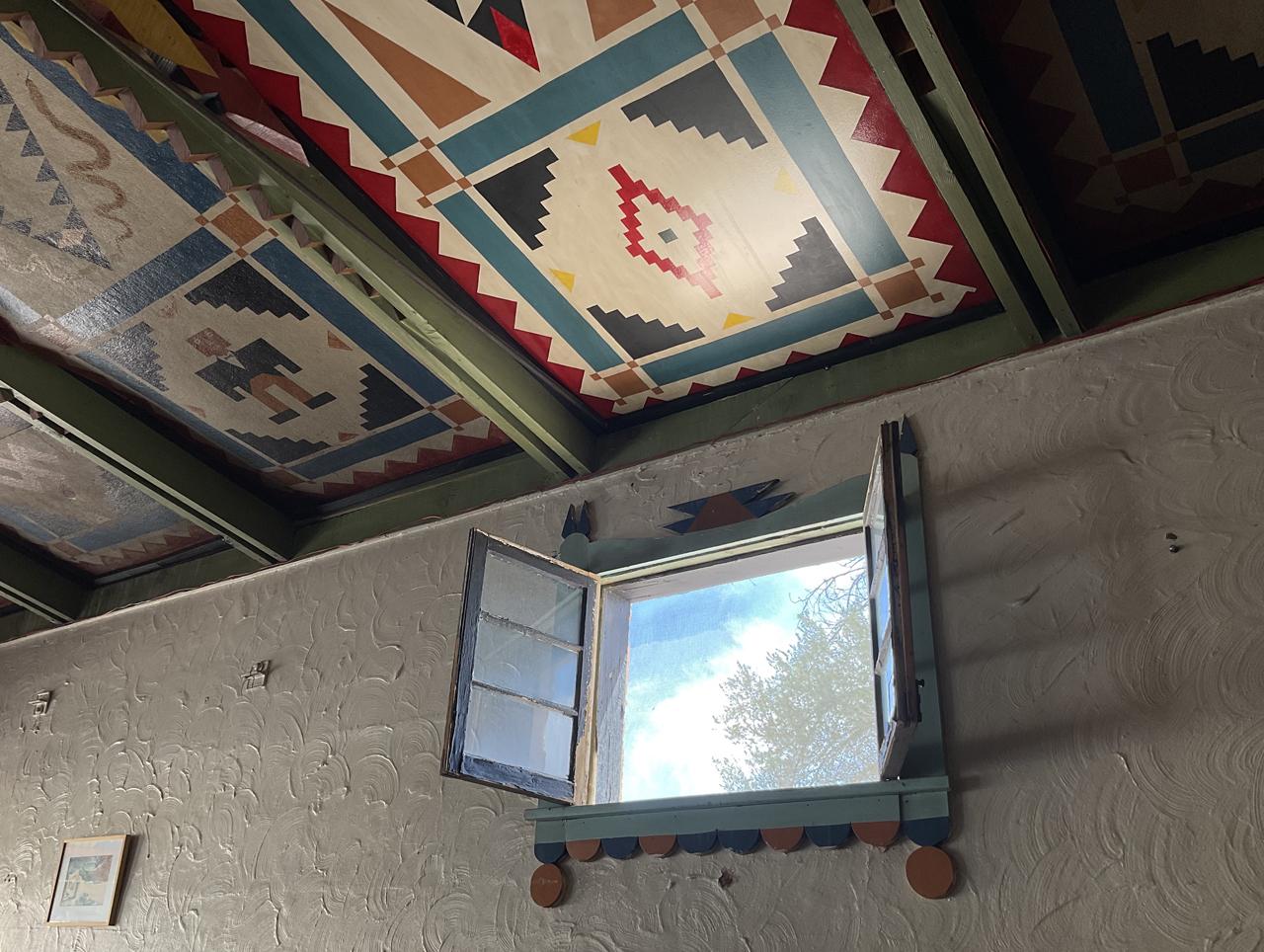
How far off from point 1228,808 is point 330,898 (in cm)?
275

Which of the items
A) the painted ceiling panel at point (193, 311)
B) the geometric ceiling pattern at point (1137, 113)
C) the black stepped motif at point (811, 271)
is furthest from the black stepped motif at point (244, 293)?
the geometric ceiling pattern at point (1137, 113)

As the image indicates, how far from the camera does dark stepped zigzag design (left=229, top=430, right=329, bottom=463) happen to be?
416cm

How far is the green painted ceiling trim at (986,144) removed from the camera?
7.47 ft

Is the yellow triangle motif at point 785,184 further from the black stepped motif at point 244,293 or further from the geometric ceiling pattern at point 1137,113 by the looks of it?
the black stepped motif at point 244,293

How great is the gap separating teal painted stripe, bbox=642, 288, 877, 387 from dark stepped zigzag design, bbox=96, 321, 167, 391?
73.1 inches

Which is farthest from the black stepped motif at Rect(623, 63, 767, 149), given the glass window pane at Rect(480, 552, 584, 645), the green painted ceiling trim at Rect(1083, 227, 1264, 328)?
the glass window pane at Rect(480, 552, 584, 645)

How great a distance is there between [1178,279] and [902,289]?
2.44ft

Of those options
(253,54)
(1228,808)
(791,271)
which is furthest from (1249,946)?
(253,54)

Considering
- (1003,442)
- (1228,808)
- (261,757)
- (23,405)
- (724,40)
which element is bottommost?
(1228,808)

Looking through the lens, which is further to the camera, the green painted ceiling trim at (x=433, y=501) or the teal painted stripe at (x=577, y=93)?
the green painted ceiling trim at (x=433, y=501)

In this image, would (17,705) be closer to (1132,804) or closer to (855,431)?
(855,431)

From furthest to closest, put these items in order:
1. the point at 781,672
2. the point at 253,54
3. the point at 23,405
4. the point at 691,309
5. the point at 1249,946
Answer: the point at 23,405 < the point at 691,309 < the point at 781,672 < the point at 253,54 < the point at 1249,946

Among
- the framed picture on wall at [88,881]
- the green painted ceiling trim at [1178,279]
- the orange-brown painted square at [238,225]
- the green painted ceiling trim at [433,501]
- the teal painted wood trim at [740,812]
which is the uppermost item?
the orange-brown painted square at [238,225]

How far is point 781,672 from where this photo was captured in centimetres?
303
